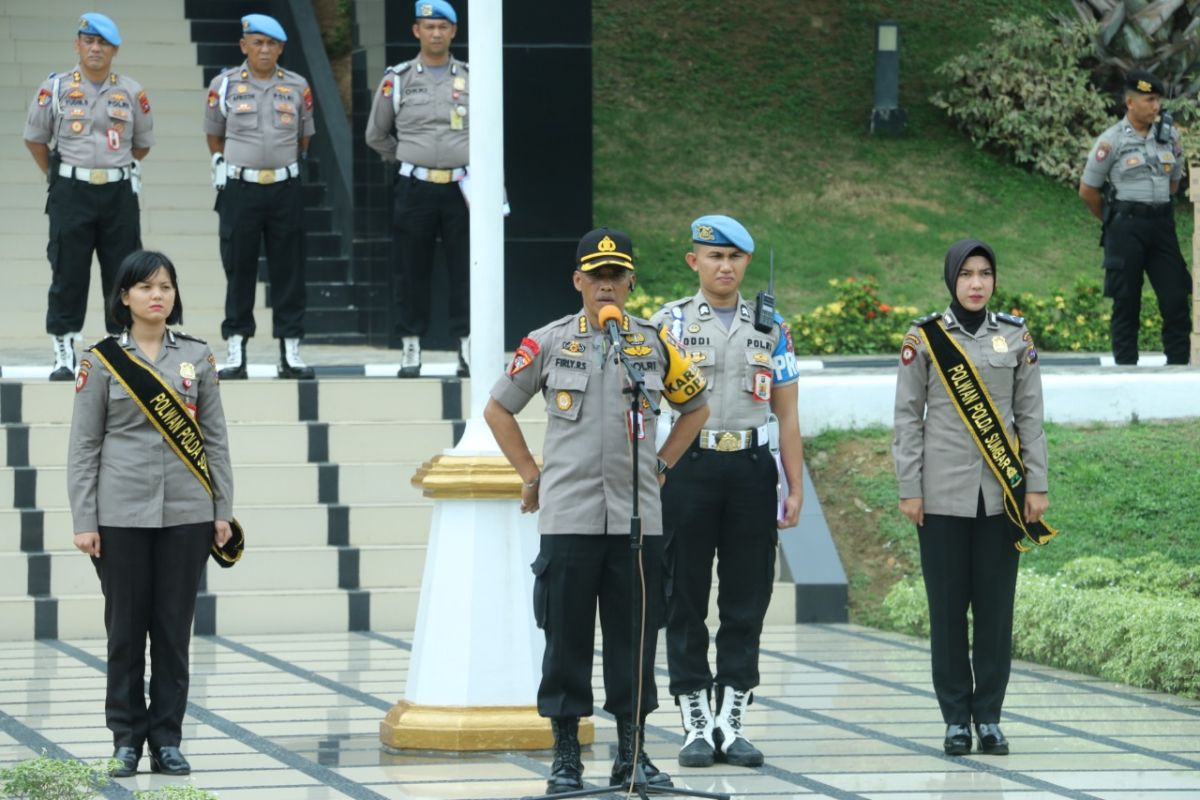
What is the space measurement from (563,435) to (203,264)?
9.96m

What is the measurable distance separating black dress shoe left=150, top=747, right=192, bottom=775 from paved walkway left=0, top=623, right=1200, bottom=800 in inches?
2.0

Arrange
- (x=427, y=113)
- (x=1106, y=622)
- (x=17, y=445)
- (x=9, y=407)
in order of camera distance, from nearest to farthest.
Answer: (x=1106, y=622) < (x=17, y=445) < (x=9, y=407) < (x=427, y=113)

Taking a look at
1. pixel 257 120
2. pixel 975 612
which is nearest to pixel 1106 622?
pixel 975 612

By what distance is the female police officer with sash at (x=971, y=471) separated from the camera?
292 inches

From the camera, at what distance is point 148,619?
7.20 m

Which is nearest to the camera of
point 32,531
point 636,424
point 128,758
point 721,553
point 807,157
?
point 636,424

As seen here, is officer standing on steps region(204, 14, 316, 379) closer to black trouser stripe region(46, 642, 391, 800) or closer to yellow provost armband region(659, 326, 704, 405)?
black trouser stripe region(46, 642, 391, 800)

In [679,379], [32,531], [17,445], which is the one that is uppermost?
[679,379]

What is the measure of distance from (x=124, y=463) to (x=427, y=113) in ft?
16.7

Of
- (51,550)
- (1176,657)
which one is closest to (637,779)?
(1176,657)

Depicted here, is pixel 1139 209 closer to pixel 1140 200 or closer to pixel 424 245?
pixel 1140 200

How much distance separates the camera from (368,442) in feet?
38.2

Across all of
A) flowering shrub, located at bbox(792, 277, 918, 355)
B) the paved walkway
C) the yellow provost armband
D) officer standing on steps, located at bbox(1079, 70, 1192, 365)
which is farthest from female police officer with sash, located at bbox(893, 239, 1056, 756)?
flowering shrub, located at bbox(792, 277, 918, 355)

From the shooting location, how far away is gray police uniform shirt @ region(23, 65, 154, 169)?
37.9 ft
